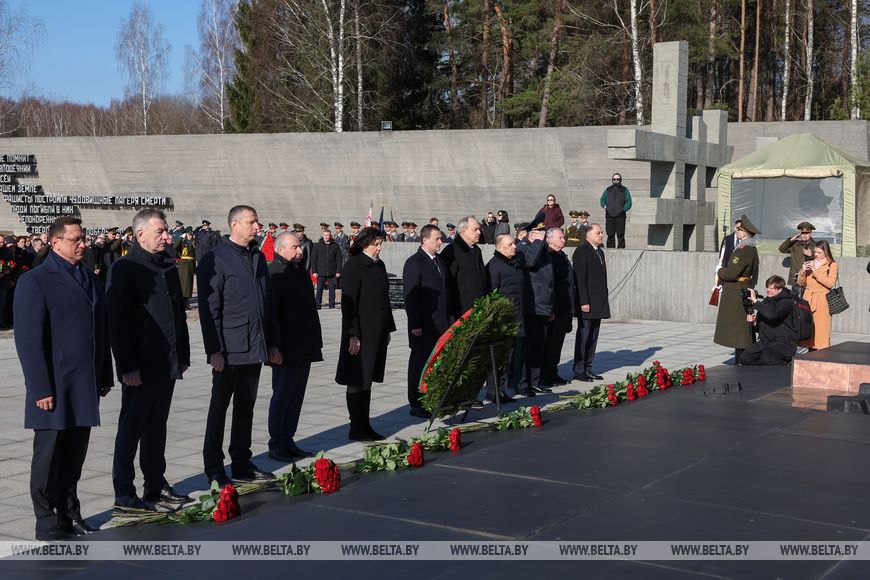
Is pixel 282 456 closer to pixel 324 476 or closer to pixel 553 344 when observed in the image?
pixel 324 476

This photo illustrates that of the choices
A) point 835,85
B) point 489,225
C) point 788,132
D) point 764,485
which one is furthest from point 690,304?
point 835,85

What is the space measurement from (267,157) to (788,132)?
16.0 m

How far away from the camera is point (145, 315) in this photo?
644 centimetres

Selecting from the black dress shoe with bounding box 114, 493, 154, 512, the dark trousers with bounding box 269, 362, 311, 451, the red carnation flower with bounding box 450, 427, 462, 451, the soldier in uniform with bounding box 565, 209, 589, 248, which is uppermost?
the soldier in uniform with bounding box 565, 209, 589, 248

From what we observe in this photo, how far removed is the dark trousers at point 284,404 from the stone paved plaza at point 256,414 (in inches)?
7.9

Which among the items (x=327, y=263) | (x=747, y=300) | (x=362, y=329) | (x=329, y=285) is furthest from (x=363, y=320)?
(x=327, y=263)

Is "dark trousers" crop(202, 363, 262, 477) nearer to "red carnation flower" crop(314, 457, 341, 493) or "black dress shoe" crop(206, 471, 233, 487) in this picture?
"black dress shoe" crop(206, 471, 233, 487)

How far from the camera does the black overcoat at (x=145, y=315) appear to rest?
6.33 m

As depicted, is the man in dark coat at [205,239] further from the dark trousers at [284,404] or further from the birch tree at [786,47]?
the birch tree at [786,47]

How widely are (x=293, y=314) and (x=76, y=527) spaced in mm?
2478

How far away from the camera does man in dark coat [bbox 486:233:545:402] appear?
10602mm

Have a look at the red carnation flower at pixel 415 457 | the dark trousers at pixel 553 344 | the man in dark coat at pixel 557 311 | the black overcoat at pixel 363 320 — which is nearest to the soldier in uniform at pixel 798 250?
the man in dark coat at pixel 557 311

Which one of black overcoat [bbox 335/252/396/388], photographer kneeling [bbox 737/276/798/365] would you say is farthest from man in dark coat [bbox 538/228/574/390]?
black overcoat [bbox 335/252/396/388]

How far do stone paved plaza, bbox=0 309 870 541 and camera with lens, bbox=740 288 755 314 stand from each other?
1.46 meters
